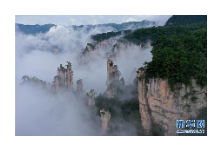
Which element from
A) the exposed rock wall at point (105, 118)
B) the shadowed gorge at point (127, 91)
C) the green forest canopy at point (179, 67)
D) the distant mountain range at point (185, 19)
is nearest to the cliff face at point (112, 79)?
the shadowed gorge at point (127, 91)

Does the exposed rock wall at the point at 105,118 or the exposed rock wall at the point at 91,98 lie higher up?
the exposed rock wall at the point at 91,98

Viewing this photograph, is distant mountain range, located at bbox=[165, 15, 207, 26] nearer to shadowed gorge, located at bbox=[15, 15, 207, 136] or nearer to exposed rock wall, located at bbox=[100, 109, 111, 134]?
shadowed gorge, located at bbox=[15, 15, 207, 136]

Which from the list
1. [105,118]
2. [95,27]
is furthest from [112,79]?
[95,27]

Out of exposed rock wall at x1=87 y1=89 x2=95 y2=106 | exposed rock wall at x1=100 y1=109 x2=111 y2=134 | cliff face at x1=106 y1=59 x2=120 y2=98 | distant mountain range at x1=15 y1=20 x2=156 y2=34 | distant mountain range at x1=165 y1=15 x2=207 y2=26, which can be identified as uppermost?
distant mountain range at x1=15 y1=20 x2=156 y2=34

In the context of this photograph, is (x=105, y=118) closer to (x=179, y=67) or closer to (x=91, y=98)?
(x=91, y=98)

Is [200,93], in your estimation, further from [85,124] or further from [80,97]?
[80,97]

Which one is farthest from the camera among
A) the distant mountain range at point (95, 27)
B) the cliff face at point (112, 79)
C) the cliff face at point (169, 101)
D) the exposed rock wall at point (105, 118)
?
the distant mountain range at point (95, 27)

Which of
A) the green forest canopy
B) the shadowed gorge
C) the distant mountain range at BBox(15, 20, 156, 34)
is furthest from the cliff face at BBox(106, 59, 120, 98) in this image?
the distant mountain range at BBox(15, 20, 156, 34)

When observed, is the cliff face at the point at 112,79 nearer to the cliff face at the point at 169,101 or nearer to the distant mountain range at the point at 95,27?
the cliff face at the point at 169,101
